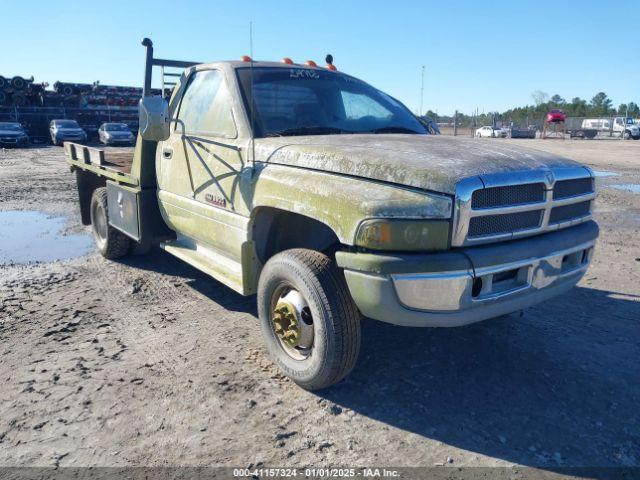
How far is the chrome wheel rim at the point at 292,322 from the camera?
3.16 m

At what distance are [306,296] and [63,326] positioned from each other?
2.31 meters

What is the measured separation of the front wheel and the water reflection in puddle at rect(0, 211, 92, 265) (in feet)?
12.7

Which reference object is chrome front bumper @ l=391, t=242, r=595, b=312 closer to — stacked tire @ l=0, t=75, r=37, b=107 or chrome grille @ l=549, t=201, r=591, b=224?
chrome grille @ l=549, t=201, r=591, b=224

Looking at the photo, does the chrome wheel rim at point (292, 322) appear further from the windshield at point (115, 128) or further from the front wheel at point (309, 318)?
the windshield at point (115, 128)

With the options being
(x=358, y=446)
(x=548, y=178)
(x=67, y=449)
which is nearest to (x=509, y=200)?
(x=548, y=178)

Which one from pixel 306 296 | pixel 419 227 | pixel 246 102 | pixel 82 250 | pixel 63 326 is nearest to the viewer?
pixel 419 227

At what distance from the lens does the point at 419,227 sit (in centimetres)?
261

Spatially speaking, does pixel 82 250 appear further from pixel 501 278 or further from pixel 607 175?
pixel 607 175

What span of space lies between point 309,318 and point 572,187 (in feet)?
5.92

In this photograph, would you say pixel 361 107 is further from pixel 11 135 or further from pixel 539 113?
pixel 539 113

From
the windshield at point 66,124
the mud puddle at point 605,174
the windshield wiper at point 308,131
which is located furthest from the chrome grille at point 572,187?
the windshield at point 66,124

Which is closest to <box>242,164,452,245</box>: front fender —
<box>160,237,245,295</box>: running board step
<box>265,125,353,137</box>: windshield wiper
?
<box>265,125,353,137</box>: windshield wiper

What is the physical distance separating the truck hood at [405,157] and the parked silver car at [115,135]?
2667 cm

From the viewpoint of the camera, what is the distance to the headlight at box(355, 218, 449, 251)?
8.54ft
